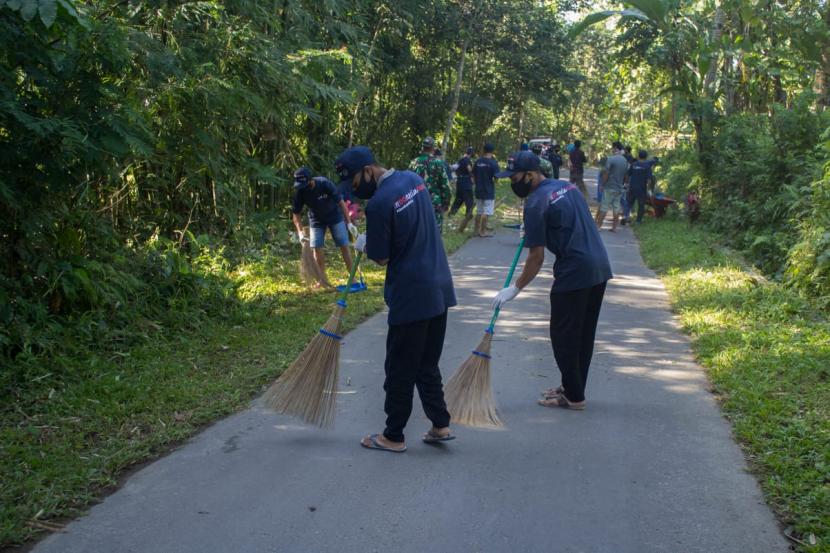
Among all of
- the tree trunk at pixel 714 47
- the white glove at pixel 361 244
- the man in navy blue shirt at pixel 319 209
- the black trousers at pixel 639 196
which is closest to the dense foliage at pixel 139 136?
the man in navy blue shirt at pixel 319 209

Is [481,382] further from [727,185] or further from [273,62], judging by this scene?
[727,185]

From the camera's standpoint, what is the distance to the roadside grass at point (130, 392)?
14.9 feet

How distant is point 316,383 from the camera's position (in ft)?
18.0

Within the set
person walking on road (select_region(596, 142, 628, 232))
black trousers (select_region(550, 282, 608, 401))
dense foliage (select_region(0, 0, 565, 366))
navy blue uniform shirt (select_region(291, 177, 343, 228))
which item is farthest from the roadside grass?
person walking on road (select_region(596, 142, 628, 232))

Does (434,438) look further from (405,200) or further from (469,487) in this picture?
(405,200)

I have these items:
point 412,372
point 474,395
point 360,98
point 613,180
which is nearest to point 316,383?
point 412,372

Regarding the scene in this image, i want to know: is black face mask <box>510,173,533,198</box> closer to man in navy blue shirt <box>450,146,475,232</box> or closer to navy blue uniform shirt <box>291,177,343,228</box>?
navy blue uniform shirt <box>291,177,343,228</box>

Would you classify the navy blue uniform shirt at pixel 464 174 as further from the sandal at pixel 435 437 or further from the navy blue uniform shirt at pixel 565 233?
the sandal at pixel 435 437

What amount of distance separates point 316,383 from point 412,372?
2.51 ft

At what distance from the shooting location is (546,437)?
5.55 metres

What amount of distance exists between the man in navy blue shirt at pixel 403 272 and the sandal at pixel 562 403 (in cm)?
134

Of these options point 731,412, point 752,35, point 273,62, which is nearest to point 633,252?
point 752,35

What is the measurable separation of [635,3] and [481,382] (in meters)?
13.3

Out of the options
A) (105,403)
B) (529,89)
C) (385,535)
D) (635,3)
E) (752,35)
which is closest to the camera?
(385,535)
